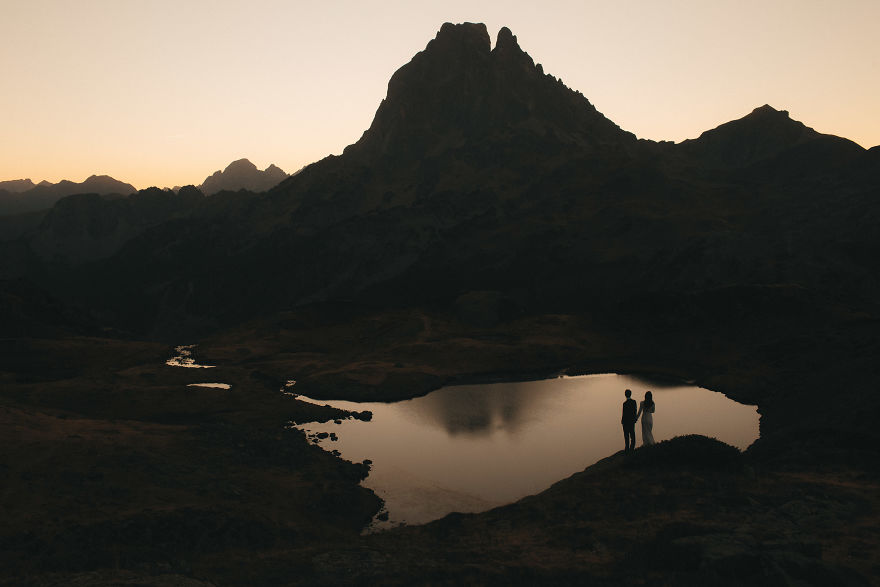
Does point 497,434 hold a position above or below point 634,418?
below

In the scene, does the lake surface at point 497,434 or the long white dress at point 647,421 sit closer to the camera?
the long white dress at point 647,421

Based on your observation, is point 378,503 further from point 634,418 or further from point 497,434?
point 497,434

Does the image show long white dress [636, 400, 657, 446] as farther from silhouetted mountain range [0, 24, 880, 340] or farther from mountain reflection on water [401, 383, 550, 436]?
silhouetted mountain range [0, 24, 880, 340]

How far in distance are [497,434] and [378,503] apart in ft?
62.7

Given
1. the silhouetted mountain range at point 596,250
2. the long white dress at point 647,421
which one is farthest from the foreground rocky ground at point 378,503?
the silhouetted mountain range at point 596,250

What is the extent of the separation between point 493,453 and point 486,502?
11065 millimetres

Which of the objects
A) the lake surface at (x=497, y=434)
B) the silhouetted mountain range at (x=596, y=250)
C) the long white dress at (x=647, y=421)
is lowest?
the lake surface at (x=497, y=434)

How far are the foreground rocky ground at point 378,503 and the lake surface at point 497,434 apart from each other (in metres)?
3.24

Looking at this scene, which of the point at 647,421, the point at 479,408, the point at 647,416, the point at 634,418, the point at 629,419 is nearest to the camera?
the point at 647,416

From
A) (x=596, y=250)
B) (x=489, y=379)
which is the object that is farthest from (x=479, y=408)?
(x=596, y=250)

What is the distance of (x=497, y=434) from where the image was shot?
58281mm

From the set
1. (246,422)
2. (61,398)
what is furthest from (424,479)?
(61,398)

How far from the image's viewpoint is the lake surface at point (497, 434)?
4434 centimetres

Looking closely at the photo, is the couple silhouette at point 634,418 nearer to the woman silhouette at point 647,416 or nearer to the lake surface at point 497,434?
the woman silhouette at point 647,416
